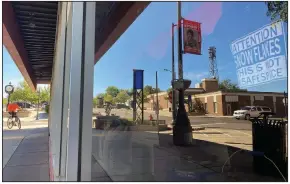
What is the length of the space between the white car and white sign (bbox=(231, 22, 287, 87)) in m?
0.56

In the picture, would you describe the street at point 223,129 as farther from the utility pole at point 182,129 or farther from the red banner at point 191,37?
the red banner at point 191,37

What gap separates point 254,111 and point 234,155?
4.48 ft

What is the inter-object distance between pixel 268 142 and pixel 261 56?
59.5 inches

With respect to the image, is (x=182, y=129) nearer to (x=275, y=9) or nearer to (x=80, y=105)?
(x=275, y=9)

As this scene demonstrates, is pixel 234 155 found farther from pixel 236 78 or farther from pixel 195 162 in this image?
pixel 236 78

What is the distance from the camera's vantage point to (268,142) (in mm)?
3451

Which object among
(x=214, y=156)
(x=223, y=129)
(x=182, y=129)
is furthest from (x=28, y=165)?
(x=223, y=129)

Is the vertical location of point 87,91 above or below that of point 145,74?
below

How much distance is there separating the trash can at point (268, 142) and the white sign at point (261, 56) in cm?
72

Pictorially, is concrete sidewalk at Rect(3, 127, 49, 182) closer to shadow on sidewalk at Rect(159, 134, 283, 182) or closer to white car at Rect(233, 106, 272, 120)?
shadow on sidewalk at Rect(159, 134, 283, 182)

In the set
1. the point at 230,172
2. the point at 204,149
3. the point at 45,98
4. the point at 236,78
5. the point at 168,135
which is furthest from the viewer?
the point at 45,98

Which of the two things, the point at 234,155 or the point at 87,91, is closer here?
the point at 87,91

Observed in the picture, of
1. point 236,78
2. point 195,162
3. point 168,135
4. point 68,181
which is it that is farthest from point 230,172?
point 68,181

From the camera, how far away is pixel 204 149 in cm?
544
